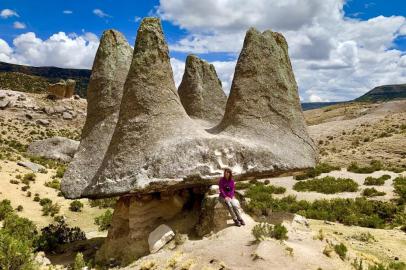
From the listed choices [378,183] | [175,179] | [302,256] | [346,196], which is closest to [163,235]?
[175,179]

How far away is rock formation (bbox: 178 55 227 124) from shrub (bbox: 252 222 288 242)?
671 cm

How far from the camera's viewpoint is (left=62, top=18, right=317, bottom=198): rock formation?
12.1m

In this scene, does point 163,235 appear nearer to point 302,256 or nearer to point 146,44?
point 302,256

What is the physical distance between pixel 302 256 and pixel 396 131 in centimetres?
4538

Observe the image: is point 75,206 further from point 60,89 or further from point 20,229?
point 60,89

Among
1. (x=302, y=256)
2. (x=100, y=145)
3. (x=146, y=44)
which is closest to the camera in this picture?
(x=302, y=256)

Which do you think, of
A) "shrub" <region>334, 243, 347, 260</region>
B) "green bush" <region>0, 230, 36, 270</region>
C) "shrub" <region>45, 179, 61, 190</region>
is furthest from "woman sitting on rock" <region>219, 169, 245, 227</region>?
"shrub" <region>45, 179, 61, 190</region>

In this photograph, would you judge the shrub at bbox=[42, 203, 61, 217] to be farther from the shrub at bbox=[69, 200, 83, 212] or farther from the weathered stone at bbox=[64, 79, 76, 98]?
the weathered stone at bbox=[64, 79, 76, 98]

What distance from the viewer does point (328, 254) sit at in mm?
11148

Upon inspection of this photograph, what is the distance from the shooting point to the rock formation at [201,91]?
56.8 ft

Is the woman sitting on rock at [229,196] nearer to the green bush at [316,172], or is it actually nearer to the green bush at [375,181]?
the green bush at [375,181]

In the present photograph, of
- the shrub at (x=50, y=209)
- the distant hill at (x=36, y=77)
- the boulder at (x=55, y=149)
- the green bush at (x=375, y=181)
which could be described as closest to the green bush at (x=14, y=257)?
the shrub at (x=50, y=209)

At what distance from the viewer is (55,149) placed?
45.2 m

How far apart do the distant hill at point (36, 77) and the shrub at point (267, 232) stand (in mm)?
102500
